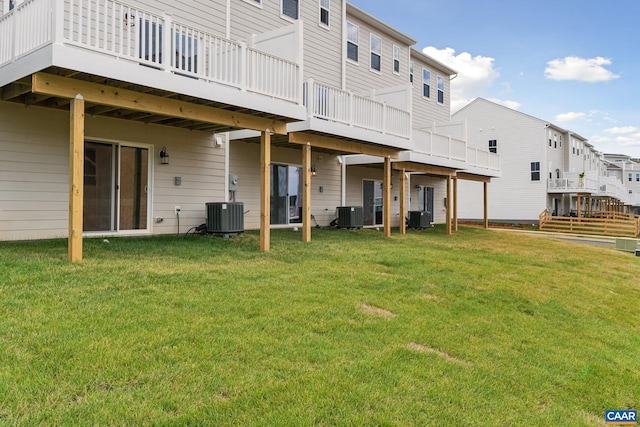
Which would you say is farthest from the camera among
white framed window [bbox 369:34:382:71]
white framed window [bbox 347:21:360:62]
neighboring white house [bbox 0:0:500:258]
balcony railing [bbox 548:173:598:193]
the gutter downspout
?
balcony railing [bbox 548:173:598:193]

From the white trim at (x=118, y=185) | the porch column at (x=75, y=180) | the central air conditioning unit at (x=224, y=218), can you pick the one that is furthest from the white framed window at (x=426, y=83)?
the porch column at (x=75, y=180)

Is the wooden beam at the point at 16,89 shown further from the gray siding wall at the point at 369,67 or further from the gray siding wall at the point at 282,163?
the gray siding wall at the point at 369,67

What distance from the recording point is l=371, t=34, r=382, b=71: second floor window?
16.8 metres

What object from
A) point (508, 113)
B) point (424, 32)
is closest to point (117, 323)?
point (424, 32)

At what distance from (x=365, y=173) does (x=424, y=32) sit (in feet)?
31.5

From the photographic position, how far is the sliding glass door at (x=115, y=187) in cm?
895

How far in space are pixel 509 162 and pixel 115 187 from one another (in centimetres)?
2997

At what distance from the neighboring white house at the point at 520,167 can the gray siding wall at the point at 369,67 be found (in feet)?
53.3

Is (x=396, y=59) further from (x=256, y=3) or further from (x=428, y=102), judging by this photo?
(x=256, y=3)

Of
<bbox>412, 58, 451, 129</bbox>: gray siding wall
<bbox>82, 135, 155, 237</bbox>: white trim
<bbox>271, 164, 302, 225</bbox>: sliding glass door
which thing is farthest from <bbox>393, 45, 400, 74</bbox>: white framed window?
<bbox>82, 135, 155, 237</bbox>: white trim

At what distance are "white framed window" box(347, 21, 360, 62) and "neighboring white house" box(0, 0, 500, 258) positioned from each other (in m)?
0.06

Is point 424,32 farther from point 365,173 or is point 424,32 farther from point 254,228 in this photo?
point 254,228

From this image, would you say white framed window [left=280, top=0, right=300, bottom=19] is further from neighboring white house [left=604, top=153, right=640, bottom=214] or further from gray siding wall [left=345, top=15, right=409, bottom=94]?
neighboring white house [left=604, top=153, right=640, bottom=214]

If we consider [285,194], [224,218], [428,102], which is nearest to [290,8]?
[285,194]
